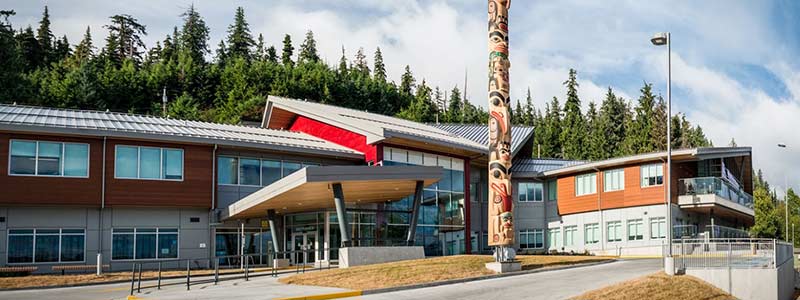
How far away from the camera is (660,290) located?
70.7 feet

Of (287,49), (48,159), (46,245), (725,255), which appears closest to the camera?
(725,255)

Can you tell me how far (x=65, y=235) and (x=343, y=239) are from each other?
12.0 metres

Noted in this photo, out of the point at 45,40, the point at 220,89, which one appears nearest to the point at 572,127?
the point at 220,89

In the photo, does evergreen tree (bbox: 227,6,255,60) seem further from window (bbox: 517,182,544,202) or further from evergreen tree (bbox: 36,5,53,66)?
window (bbox: 517,182,544,202)

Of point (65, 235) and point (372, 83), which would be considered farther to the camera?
point (372, 83)

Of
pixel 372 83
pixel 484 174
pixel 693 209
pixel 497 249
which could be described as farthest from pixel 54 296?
pixel 372 83

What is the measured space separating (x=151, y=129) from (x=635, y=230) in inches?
1054

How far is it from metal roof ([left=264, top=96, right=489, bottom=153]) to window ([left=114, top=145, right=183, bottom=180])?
352 inches

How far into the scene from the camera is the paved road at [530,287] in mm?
20938

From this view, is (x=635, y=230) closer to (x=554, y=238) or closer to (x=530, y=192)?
(x=554, y=238)

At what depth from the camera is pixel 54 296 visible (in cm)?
2312

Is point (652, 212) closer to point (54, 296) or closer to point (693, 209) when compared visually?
point (693, 209)

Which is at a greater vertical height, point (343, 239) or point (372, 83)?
point (372, 83)

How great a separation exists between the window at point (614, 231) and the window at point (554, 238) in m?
4.43
